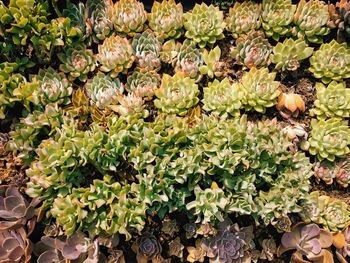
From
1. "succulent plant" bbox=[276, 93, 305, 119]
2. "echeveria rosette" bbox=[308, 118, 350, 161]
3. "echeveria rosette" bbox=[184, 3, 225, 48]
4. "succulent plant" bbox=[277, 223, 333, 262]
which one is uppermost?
A: "echeveria rosette" bbox=[184, 3, 225, 48]

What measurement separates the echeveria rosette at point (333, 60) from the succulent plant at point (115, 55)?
78 cm

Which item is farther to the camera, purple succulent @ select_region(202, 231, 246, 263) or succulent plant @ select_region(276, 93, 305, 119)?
succulent plant @ select_region(276, 93, 305, 119)

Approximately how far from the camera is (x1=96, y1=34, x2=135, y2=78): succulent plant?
1.60 m

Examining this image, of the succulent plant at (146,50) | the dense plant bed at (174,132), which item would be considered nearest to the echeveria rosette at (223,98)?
the dense plant bed at (174,132)

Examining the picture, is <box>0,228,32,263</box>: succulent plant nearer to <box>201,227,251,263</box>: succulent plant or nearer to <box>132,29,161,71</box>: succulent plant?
<box>201,227,251,263</box>: succulent plant

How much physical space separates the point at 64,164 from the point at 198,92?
600 millimetres

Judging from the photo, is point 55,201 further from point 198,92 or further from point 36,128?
point 198,92

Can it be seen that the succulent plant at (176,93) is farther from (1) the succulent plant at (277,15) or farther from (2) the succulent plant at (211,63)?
(1) the succulent plant at (277,15)

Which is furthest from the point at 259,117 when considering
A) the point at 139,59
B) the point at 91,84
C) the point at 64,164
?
the point at 64,164

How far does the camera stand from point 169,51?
5.52ft

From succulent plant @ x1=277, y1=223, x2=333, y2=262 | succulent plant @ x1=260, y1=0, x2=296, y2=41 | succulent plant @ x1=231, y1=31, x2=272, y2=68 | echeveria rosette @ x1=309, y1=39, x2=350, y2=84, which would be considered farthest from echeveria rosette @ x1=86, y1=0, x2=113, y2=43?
succulent plant @ x1=277, y1=223, x2=333, y2=262

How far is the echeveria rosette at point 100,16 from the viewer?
1.66m

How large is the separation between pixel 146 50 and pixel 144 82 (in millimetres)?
138

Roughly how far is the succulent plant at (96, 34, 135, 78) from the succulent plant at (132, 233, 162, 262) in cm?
66
